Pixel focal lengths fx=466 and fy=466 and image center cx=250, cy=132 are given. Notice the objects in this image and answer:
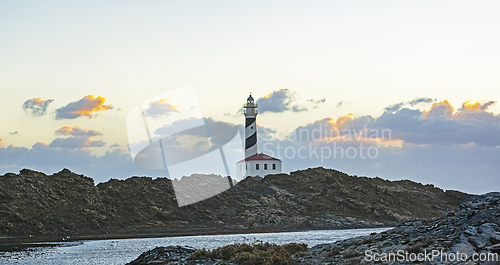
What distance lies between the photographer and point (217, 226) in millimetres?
60438

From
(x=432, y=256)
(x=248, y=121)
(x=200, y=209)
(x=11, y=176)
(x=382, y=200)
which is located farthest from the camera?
(x=248, y=121)

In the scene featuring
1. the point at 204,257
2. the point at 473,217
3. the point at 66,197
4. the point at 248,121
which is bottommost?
the point at 204,257

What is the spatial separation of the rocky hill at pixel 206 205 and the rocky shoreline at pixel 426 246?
32.1m

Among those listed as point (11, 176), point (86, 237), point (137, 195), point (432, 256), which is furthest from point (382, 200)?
point (432, 256)

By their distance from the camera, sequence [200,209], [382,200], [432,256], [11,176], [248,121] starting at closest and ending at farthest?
1. [432,256]
2. [11,176]
3. [200,209]
4. [382,200]
5. [248,121]

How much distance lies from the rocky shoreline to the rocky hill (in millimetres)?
32071

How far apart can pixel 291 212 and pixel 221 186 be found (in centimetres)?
1320

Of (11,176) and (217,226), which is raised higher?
(11,176)

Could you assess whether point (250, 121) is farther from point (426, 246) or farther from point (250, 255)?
point (426, 246)

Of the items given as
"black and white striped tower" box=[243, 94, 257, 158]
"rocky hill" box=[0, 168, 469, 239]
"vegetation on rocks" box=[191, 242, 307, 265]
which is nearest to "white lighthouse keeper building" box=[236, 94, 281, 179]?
"black and white striped tower" box=[243, 94, 257, 158]

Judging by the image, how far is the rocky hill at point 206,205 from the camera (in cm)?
5178

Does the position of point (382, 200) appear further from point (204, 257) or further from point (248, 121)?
point (204, 257)

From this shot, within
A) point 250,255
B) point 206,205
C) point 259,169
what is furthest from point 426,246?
point 259,169

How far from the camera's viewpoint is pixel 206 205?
6606 centimetres
